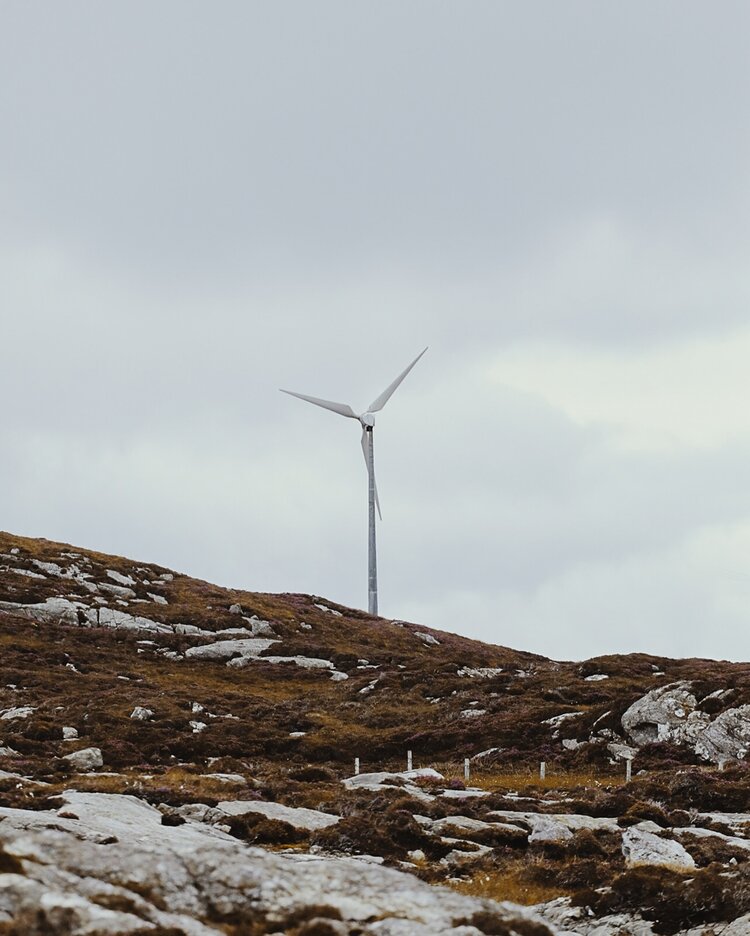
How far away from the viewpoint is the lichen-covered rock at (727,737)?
163 feet

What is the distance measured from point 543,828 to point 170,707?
34.6 meters

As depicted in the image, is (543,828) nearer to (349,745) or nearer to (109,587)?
(349,745)

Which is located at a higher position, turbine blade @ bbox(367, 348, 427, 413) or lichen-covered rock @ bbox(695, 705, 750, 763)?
turbine blade @ bbox(367, 348, 427, 413)

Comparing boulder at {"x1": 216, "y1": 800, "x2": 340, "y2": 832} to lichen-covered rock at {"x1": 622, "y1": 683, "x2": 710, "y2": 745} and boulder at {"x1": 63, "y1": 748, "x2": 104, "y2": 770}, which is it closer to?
boulder at {"x1": 63, "y1": 748, "x2": 104, "y2": 770}

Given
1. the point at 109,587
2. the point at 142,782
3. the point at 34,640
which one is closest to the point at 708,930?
the point at 142,782

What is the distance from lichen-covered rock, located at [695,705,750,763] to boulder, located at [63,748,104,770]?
100ft

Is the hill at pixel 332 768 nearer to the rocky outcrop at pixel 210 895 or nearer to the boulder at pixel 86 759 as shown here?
the rocky outcrop at pixel 210 895

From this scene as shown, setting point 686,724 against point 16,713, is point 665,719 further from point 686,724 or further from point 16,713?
point 16,713

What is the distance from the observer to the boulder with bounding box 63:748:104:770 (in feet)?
141

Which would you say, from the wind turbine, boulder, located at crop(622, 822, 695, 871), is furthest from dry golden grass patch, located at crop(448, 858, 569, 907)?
the wind turbine

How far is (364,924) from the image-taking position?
9727 mm

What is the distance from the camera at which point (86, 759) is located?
43.6 metres

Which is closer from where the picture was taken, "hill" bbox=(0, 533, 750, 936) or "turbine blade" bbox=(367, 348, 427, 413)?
"hill" bbox=(0, 533, 750, 936)

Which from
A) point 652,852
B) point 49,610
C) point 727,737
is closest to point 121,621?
point 49,610
